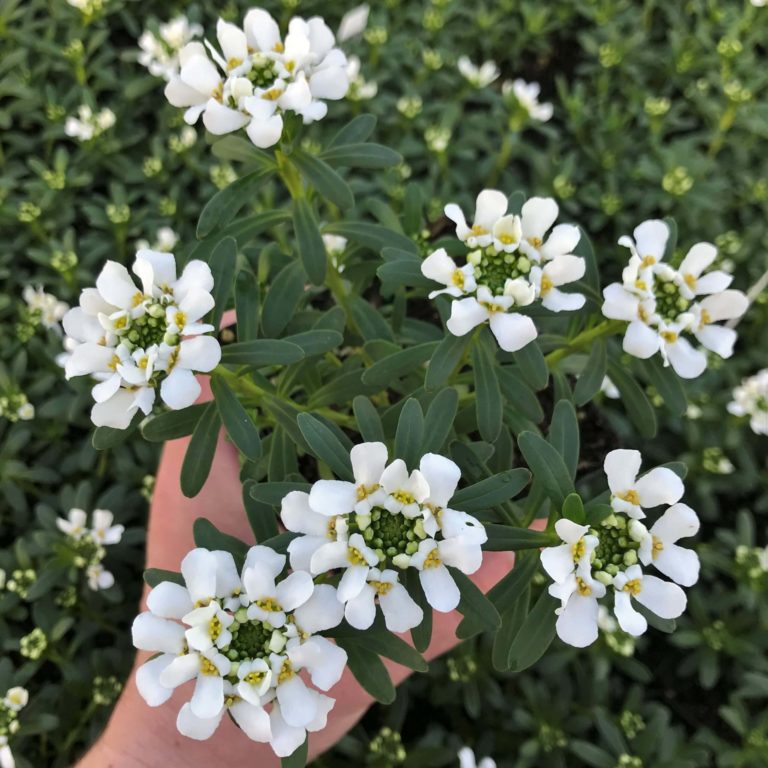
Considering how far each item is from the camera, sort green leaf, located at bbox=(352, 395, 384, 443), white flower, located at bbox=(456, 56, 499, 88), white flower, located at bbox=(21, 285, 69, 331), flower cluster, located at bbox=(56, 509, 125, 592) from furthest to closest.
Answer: white flower, located at bbox=(456, 56, 499, 88), white flower, located at bbox=(21, 285, 69, 331), flower cluster, located at bbox=(56, 509, 125, 592), green leaf, located at bbox=(352, 395, 384, 443)

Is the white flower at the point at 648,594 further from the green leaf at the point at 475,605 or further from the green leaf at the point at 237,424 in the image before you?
the green leaf at the point at 237,424

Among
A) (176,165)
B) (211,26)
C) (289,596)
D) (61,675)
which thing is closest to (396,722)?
(61,675)

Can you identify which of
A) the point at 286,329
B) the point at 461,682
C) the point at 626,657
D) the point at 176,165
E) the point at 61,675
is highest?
the point at 286,329

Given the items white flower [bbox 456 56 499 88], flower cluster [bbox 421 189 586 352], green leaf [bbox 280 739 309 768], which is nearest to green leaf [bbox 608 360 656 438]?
flower cluster [bbox 421 189 586 352]

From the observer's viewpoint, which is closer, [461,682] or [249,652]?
[249,652]

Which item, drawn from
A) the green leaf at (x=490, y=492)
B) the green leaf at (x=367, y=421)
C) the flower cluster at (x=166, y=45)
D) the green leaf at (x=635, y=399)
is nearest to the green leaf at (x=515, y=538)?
the green leaf at (x=490, y=492)

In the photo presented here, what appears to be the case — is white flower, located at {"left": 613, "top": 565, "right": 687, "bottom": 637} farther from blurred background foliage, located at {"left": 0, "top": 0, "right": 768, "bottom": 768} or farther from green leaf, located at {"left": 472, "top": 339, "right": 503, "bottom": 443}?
blurred background foliage, located at {"left": 0, "top": 0, "right": 768, "bottom": 768}

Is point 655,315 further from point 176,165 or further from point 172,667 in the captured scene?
point 176,165
